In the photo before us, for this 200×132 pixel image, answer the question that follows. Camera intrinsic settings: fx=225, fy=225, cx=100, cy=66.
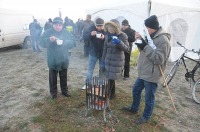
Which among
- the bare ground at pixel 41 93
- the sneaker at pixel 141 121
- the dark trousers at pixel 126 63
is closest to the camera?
the sneaker at pixel 141 121

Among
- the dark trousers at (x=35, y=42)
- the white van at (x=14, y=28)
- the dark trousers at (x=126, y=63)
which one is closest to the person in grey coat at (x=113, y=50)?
the dark trousers at (x=126, y=63)

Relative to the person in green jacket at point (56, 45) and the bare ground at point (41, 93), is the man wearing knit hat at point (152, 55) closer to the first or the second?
the bare ground at point (41, 93)

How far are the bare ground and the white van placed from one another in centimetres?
308

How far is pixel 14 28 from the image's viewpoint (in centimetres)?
1388

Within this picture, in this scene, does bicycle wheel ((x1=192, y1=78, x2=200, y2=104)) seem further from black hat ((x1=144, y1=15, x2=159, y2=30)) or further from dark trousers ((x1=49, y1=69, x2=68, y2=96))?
dark trousers ((x1=49, y1=69, x2=68, y2=96))

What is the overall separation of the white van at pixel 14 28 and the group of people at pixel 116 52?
27.7ft

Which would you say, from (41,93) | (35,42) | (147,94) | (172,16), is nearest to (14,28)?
(35,42)

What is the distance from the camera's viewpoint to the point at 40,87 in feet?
22.7

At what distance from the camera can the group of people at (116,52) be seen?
13.7ft

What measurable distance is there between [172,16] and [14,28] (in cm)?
929

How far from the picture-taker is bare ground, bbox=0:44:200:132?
202 inches

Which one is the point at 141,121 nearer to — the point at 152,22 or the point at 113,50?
the point at 113,50

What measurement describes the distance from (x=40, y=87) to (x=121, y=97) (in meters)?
2.54

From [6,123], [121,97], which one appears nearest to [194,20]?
[121,97]
